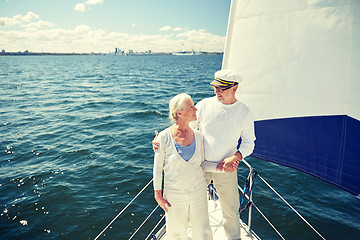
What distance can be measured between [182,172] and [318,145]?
2097 mm

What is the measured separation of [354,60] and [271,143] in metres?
1.63

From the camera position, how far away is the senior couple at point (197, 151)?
2.29 metres

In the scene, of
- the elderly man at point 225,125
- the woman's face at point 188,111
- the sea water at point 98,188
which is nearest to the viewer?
the woman's face at point 188,111

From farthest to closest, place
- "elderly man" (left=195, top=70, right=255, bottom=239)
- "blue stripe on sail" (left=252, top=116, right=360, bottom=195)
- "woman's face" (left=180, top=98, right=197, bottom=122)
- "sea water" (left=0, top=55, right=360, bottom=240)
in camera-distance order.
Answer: "sea water" (left=0, top=55, right=360, bottom=240)
"blue stripe on sail" (left=252, top=116, right=360, bottom=195)
"elderly man" (left=195, top=70, right=255, bottom=239)
"woman's face" (left=180, top=98, right=197, bottom=122)

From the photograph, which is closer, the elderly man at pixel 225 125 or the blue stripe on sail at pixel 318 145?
the elderly man at pixel 225 125

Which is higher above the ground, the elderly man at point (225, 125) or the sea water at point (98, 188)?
the elderly man at point (225, 125)

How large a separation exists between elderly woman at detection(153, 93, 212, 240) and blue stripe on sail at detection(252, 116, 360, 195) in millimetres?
1659

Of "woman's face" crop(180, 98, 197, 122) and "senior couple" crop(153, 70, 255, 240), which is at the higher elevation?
"woman's face" crop(180, 98, 197, 122)

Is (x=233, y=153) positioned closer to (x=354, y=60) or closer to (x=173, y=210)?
(x=173, y=210)

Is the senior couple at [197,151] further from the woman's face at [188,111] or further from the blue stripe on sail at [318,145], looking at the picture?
the blue stripe on sail at [318,145]

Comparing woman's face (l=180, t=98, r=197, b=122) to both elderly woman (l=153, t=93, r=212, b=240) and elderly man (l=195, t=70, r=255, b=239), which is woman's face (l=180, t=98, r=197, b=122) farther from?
elderly man (l=195, t=70, r=255, b=239)

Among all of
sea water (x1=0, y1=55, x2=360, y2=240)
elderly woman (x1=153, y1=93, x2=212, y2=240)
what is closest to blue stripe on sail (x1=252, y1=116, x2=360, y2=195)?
elderly woman (x1=153, y1=93, x2=212, y2=240)

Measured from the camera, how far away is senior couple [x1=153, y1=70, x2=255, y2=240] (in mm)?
2287

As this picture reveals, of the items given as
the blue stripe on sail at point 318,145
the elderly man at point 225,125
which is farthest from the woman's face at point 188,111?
the blue stripe on sail at point 318,145
